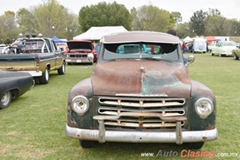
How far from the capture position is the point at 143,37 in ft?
16.9

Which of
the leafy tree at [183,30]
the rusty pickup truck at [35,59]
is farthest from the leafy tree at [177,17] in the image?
the rusty pickup truck at [35,59]

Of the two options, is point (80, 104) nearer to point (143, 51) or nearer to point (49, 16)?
point (143, 51)

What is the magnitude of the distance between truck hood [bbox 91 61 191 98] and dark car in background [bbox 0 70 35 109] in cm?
271

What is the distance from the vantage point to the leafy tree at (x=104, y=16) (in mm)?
49312

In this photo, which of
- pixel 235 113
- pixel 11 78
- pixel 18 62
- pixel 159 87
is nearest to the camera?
pixel 159 87

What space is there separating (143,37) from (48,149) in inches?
103

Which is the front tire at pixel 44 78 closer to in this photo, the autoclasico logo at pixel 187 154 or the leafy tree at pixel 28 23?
the autoclasico logo at pixel 187 154

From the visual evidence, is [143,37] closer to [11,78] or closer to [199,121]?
[199,121]

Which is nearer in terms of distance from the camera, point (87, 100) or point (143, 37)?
point (87, 100)

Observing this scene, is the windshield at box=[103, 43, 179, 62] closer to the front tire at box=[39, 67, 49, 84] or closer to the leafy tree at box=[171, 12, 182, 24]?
the front tire at box=[39, 67, 49, 84]

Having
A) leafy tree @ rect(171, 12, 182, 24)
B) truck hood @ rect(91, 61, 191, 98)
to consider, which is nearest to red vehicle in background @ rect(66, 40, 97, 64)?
truck hood @ rect(91, 61, 191, 98)

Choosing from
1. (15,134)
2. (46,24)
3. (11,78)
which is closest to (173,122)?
(15,134)

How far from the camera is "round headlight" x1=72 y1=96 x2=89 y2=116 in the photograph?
11.9 feet

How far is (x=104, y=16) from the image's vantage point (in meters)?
48.9
